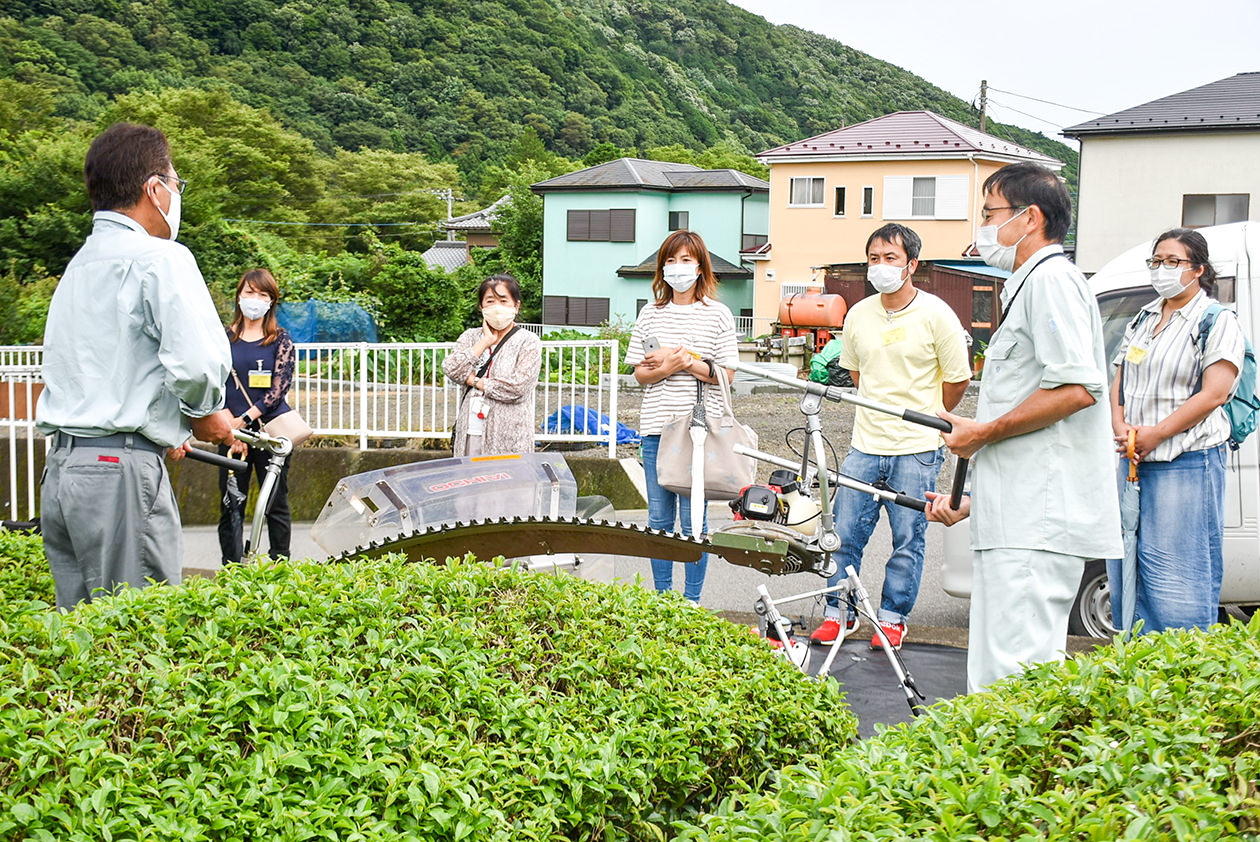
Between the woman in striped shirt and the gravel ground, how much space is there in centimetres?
692

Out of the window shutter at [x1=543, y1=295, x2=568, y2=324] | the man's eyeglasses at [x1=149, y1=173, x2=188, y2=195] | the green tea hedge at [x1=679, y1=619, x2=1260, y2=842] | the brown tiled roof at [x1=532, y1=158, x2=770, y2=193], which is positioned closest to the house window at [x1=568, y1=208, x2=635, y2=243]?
the brown tiled roof at [x1=532, y1=158, x2=770, y2=193]

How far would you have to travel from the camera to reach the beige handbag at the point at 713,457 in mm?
5887

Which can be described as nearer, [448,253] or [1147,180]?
[1147,180]

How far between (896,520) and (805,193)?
4011 centimetres

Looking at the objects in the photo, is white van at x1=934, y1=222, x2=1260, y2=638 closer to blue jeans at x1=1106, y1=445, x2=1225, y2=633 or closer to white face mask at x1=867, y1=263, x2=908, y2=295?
blue jeans at x1=1106, y1=445, x2=1225, y2=633

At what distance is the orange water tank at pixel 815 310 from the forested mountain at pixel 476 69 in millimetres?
38829

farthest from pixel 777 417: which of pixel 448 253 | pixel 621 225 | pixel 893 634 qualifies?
pixel 448 253

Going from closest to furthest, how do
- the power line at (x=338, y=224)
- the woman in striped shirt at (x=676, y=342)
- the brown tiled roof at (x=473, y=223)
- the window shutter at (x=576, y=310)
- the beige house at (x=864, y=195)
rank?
the woman in striped shirt at (x=676, y=342) < the beige house at (x=864, y=195) < the power line at (x=338, y=224) < the window shutter at (x=576, y=310) < the brown tiled roof at (x=473, y=223)

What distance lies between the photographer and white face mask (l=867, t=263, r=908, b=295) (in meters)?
5.83

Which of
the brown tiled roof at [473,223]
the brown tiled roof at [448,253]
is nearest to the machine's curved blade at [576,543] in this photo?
the brown tiled roof at [473,223]

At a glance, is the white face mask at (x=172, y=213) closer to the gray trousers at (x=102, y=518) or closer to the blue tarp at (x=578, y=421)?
the gray trousers at (x=102, y=518)

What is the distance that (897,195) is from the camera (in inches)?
1671

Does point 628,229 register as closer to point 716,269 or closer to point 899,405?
point 716,269

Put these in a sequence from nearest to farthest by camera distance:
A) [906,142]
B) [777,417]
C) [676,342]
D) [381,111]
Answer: [676,342] < [777,417] < [906,142] < [381,111]
